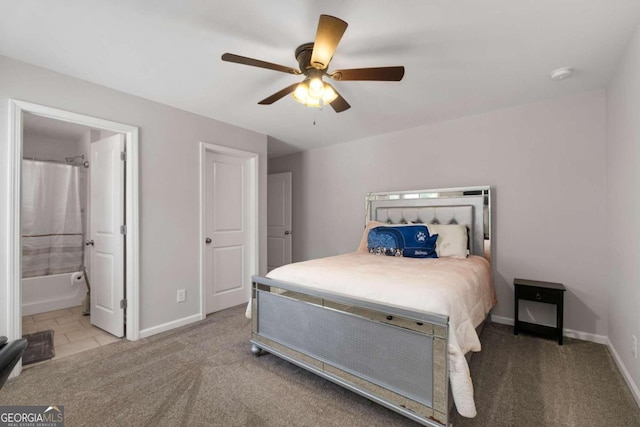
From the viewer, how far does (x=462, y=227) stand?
10.3 ft

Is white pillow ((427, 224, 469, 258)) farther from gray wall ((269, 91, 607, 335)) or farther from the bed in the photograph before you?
gray wall ((269, 91, 607, 335))

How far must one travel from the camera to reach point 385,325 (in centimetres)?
172

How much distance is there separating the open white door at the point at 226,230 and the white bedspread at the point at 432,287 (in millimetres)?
1509

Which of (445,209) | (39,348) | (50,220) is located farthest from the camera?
(50,220)

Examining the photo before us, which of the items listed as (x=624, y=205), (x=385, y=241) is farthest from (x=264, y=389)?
(x=624, y=205)

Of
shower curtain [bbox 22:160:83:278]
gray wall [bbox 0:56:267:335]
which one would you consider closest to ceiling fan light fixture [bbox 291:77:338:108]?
gray wall [bbox 0:56:267:335]

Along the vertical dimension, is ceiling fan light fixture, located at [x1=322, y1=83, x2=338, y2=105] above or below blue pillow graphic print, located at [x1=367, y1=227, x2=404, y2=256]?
above

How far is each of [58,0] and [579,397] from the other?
4009 mm

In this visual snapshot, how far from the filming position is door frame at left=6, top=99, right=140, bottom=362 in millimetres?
2160

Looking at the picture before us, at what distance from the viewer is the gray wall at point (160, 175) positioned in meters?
2.45

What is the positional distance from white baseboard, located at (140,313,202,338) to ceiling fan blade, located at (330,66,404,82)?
2953mm

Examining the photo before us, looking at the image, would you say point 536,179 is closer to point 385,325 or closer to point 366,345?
point 385,325

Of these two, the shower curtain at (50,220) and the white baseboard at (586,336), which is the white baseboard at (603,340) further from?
the shower curtain at (50,220)

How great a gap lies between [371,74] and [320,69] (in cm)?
34
